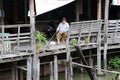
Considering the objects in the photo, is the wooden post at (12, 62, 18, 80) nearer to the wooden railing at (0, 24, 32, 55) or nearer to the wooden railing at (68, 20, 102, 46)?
the wooden railing at (0, 24, 32, 55)

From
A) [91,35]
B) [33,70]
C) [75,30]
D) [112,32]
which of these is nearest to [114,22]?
[112,32]

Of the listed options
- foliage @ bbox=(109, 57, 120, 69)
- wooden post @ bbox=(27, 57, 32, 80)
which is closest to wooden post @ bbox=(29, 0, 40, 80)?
wooden post @ bbox=(27, 57, 32, 80)

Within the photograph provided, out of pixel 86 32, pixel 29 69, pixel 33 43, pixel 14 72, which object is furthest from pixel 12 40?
pixel 86 32

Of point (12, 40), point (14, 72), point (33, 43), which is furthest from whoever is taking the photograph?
point (14, 72)

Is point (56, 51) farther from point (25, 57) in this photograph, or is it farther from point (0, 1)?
point (0, 1)

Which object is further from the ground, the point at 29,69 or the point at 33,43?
the point at 33,43

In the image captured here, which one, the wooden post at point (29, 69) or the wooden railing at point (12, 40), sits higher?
the wooden railing at point (12, 40)

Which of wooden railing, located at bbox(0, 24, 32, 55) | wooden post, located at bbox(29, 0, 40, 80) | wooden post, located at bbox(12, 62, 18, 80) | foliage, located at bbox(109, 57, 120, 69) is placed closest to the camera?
wooden railing, located at bbox(0, 24, 32, 55)

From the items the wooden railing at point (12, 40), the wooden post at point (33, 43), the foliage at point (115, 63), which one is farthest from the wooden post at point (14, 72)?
the foliage at point (115, 63)

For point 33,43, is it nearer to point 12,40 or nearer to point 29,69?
point 12,40

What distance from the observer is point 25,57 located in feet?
42.8

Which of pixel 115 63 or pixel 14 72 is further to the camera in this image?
pixel 115 63

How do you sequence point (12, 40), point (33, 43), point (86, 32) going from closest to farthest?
point (12, 40) < point (33, 43) < point (86, 32)

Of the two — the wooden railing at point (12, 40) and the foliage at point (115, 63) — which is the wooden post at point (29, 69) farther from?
the foliage at point (115, 63)
